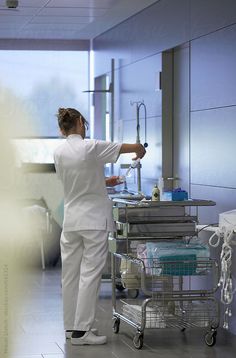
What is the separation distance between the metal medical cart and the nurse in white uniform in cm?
24

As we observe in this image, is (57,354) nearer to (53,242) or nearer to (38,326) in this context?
(38,326)

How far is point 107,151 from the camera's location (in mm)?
4762

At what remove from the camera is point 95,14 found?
25.5ft

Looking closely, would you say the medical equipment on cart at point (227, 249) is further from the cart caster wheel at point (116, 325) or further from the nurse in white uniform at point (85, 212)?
the cart caster wheel at point (116, 325)

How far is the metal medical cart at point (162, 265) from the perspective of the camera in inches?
187

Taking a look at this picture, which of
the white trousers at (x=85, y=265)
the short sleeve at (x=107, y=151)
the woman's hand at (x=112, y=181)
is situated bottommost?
the white trousers at (x=85, y=265)

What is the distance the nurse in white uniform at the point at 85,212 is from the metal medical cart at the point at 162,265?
0.79 ft

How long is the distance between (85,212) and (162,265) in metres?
0.55

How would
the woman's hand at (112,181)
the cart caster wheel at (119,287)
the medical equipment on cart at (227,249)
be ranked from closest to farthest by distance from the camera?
1. the medical equipment on cart at (227,249)
2. the woman's hand at (112,181)
3. the cart caster wheel at (119,287)

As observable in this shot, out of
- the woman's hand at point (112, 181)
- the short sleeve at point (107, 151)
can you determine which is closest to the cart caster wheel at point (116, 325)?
the woman's hand at point (112, 181)

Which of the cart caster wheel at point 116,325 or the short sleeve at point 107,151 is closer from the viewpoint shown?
the short sleeve at point 107,151

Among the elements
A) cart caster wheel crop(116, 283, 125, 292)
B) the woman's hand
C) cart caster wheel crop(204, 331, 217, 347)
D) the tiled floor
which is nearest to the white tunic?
the woman's hand

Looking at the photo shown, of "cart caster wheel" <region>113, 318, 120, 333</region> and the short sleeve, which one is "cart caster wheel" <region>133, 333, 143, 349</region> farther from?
the short sleeve

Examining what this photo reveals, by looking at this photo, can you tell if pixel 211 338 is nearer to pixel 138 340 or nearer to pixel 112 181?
pixel 138 340
